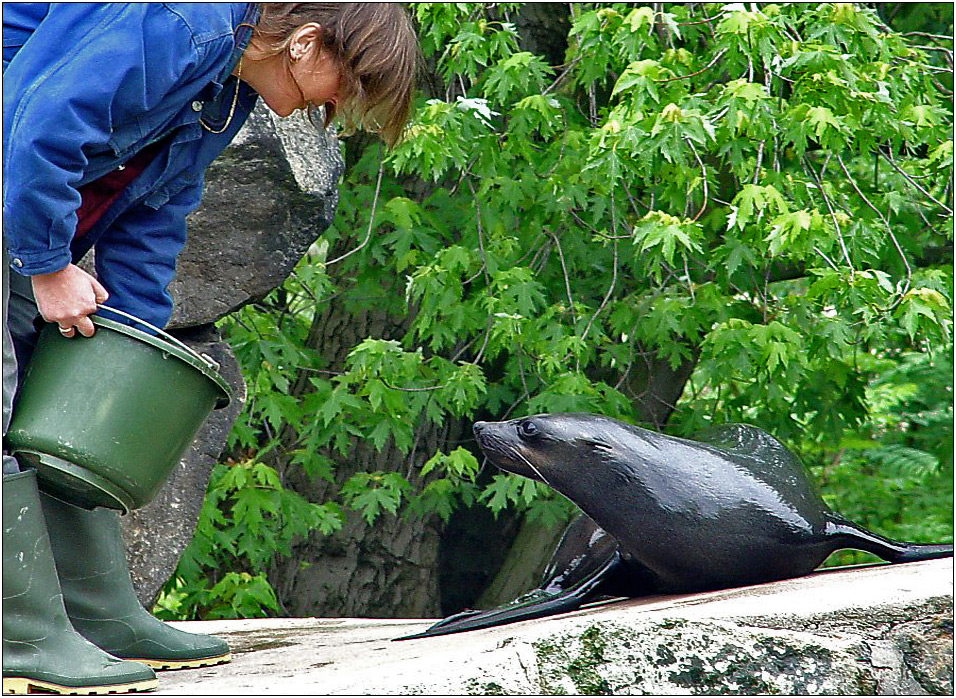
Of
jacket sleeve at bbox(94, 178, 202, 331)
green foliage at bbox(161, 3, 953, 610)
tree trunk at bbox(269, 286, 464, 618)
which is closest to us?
jacket sleeve at bbox(94, 178, 202, 331)

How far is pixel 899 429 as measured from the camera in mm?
8727

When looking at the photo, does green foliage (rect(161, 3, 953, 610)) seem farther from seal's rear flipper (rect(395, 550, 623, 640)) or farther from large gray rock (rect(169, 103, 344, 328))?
seal's rear flipper (rect(395, 550, 623, 640))

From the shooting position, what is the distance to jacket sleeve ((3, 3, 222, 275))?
2.15m

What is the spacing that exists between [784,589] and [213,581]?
146 inches

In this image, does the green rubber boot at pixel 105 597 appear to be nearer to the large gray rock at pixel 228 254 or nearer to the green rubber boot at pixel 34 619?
the green rubber boot at pixel 34 619

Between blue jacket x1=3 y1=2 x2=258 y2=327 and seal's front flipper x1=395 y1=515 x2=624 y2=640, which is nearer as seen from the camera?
blue jacket x1=3 y1=2 x2=258 y2=327

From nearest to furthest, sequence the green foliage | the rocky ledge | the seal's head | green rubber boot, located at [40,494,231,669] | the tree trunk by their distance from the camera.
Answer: the rocky ledge
green rubber boot, located at [40,494,231,669]
the seal's head
the green foliage
the tree trunk

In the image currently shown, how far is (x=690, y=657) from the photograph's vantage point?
2.39 metres

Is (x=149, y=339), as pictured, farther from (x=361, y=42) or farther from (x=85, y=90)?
(x=361, y=42)

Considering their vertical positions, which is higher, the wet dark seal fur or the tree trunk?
the wet dark seal fur

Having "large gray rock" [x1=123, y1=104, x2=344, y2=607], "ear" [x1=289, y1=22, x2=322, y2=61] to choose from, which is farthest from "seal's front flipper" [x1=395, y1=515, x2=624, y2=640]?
"large gray rock" [x1=123, y1=104, x2=344, y2=607]

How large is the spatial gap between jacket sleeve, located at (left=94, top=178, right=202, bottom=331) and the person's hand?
40 cm

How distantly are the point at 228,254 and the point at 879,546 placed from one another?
2.48 metres

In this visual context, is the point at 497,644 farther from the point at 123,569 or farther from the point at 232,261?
the point at 232,261
